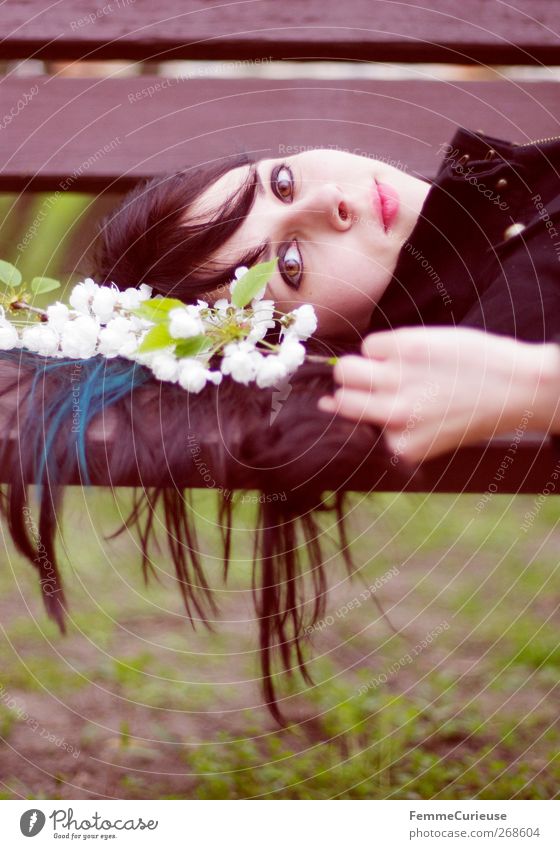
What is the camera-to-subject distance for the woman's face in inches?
29.5

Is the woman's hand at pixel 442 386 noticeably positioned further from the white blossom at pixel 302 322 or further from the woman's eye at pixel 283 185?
the woman's eye at pixel 283 185

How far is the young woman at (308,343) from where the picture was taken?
0.64 m

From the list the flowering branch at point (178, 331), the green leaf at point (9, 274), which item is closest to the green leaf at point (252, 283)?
the flowering branch at point (178, 331)

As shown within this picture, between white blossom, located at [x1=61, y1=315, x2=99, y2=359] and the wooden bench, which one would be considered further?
the wooden bench

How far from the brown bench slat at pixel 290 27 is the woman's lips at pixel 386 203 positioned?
0.22 metres

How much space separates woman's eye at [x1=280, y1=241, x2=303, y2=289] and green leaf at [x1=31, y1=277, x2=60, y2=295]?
0.20m

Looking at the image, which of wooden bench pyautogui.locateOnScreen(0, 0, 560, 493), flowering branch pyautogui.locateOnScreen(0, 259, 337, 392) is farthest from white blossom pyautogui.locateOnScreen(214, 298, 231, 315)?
wooden bench pyautogui.locateOnScreen(0, 0, 560, 493)

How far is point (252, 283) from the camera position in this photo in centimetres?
67

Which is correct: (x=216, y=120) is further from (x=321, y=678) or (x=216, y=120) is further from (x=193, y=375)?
(x=321, y=678)

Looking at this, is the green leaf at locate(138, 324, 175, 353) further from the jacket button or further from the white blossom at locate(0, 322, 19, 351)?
the jacket button

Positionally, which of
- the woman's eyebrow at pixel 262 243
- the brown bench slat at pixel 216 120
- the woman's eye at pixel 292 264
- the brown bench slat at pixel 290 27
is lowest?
the woman's eye at pixel 292 264

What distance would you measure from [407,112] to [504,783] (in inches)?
26.3

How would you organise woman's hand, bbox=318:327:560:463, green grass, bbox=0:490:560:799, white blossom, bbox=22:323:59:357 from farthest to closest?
green grass, bbox=0:490:560:799 < white blossom, bbox=22:323:59:357 < woman's hand, bbox=318:327:560:463
